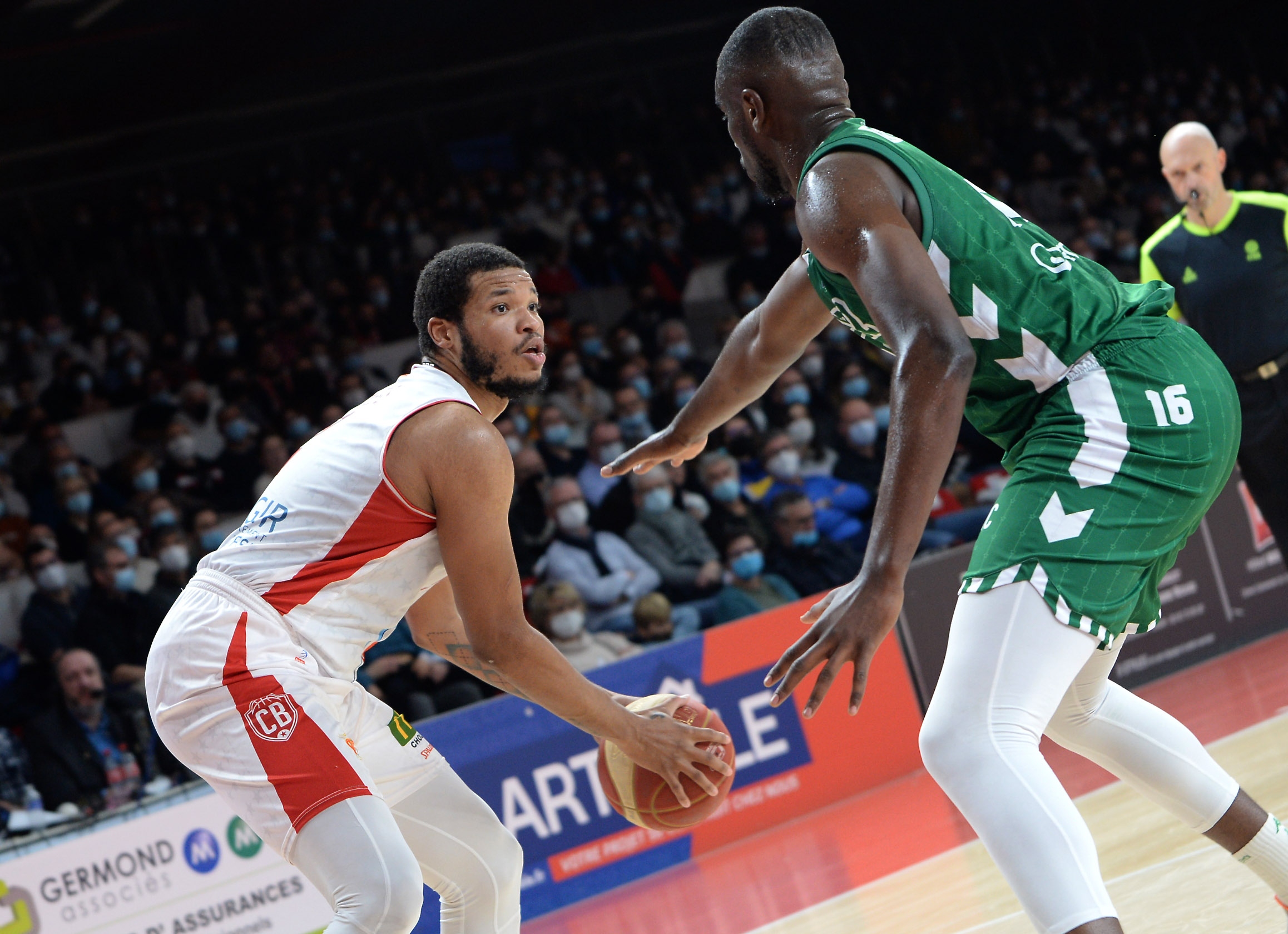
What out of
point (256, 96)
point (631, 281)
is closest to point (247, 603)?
point (631, 281)

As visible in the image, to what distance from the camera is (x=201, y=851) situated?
18.2ft

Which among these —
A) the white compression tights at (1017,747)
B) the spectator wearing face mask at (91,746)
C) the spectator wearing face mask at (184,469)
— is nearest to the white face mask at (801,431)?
the spectator wearing face mask at (184,469)

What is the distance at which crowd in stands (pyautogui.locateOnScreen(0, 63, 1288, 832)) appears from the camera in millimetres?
7539

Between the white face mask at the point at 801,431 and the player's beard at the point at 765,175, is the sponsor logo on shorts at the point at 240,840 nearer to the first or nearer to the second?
the player's beard at the point at 765,175

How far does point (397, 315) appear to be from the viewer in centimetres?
1198

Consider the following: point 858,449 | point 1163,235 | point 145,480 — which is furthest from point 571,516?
point 1163,235

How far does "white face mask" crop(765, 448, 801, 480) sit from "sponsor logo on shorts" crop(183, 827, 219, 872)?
16.4 ft

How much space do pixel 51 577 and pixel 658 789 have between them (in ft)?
19.8

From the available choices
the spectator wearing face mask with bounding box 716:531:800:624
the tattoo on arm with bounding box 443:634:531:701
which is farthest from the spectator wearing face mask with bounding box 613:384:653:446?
the tattoo on arm with bounding box 443:634:531:701

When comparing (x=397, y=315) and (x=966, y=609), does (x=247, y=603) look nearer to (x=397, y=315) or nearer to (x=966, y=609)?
(x=966, y=609)

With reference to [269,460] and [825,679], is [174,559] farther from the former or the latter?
[825,679]

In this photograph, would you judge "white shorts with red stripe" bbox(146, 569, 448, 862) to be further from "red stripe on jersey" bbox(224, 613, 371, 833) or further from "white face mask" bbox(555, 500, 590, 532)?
"white face mask" bbox(555, 500, 590, 532)

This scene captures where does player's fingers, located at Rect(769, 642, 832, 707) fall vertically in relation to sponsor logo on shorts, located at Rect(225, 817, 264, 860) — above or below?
above

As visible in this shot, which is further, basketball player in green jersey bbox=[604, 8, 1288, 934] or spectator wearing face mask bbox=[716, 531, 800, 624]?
spectator wearing face mask bbox=[716, 531, 800, 624]
